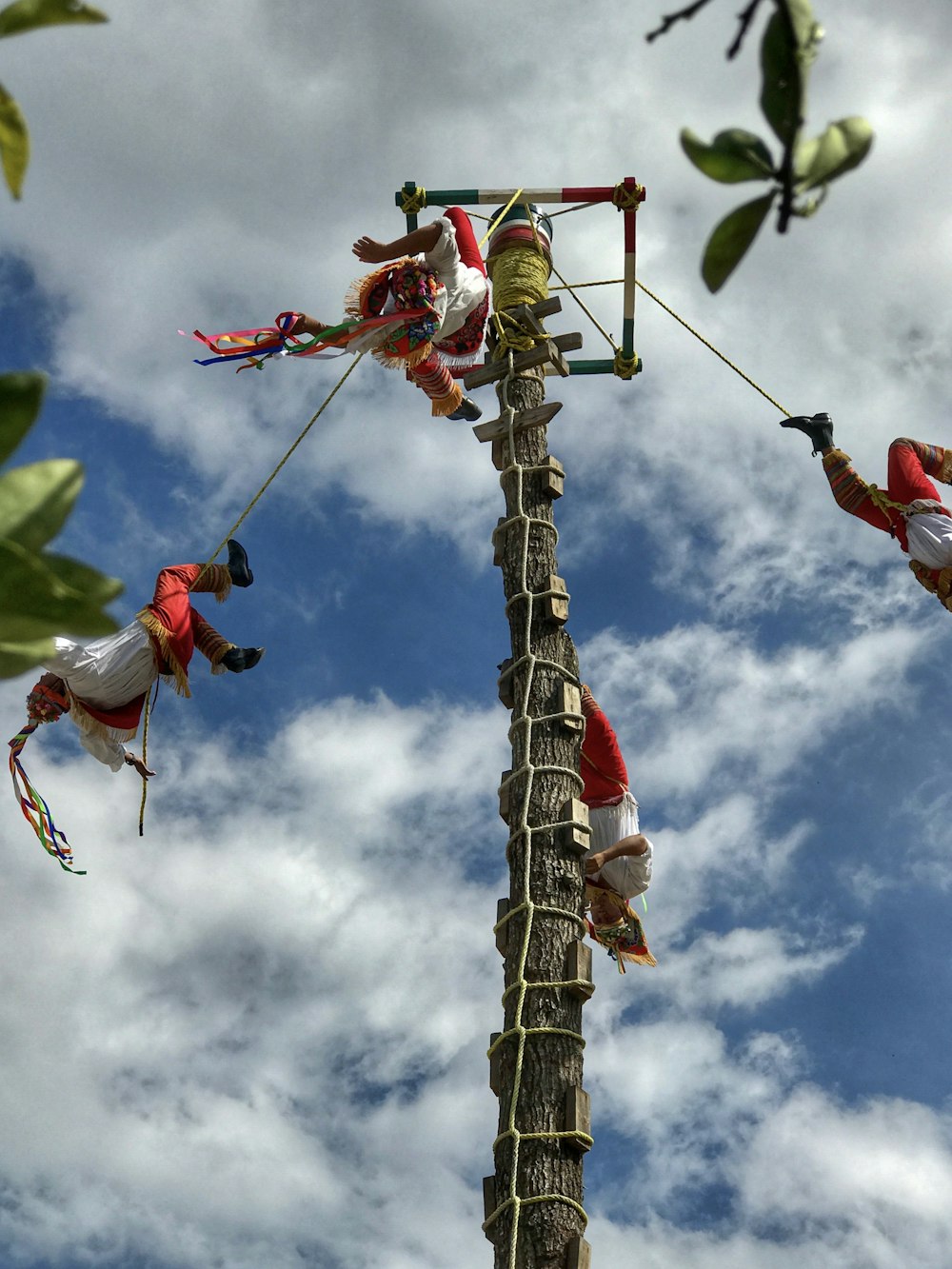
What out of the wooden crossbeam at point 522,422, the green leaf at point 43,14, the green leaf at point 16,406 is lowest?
the green leaf at point 16,406

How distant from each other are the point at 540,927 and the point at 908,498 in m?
2.26

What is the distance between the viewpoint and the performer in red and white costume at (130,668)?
4.34m

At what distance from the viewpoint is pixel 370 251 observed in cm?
471

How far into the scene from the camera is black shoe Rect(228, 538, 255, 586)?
4824 mm

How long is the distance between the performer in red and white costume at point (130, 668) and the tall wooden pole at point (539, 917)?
3.28 ft

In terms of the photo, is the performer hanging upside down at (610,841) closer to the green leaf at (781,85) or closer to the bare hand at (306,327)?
the bare hand at (306,327)

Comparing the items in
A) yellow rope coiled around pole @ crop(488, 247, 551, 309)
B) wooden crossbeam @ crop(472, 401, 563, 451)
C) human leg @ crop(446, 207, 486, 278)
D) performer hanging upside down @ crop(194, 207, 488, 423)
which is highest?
yellow rope coiled around pole @ crop(488, 247, 551, 309)

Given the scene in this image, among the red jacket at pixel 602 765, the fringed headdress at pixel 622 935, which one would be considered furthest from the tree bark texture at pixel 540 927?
the fringed headdress at pixel 622 935

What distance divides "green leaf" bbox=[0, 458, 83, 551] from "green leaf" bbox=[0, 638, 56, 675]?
0.03m

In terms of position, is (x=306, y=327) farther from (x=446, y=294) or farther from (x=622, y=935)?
(x=622, y=935)

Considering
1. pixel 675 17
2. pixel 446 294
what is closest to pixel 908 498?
pixel 446 294

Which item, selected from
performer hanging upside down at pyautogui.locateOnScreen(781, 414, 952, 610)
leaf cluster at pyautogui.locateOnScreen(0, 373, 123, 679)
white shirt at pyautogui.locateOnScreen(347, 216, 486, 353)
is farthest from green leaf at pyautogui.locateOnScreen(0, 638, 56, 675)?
performer hanging upside down at pyautogui.locateOnScreen(781, 414, 952, 610)

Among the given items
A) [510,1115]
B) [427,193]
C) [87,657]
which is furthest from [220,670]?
[427,193]

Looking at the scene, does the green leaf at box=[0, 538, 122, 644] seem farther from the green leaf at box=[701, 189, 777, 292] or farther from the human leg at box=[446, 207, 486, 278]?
the human leg at box=[446, 207, 486, 278]
